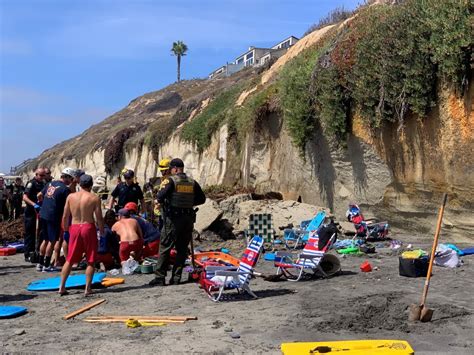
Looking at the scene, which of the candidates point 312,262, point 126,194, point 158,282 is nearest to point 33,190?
point 126,194

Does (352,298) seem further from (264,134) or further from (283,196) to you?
(264,134)

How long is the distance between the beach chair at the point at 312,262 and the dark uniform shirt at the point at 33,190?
518cm

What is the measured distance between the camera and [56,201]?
9.84m

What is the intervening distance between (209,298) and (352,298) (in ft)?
5.99

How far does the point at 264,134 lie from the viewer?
1925 cm

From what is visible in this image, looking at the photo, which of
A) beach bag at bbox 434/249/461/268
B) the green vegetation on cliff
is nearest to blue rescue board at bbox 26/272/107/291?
beach bag at bbox 434/249/461/268

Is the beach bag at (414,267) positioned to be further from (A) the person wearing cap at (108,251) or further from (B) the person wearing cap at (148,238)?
(A) the person wearing cap at (108,251)

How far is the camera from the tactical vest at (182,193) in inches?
329

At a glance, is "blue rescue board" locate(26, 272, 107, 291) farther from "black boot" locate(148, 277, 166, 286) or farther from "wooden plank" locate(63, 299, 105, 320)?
"wooden plank" locate(63, 299, 105, 320)

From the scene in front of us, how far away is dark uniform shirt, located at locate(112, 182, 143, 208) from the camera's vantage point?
36.0 ft

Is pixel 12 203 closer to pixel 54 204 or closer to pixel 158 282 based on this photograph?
pixel 54 204

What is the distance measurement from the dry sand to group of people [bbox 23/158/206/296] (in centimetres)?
63

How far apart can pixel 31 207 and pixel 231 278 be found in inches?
222

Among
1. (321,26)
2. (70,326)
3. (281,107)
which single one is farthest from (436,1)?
(321,26)
